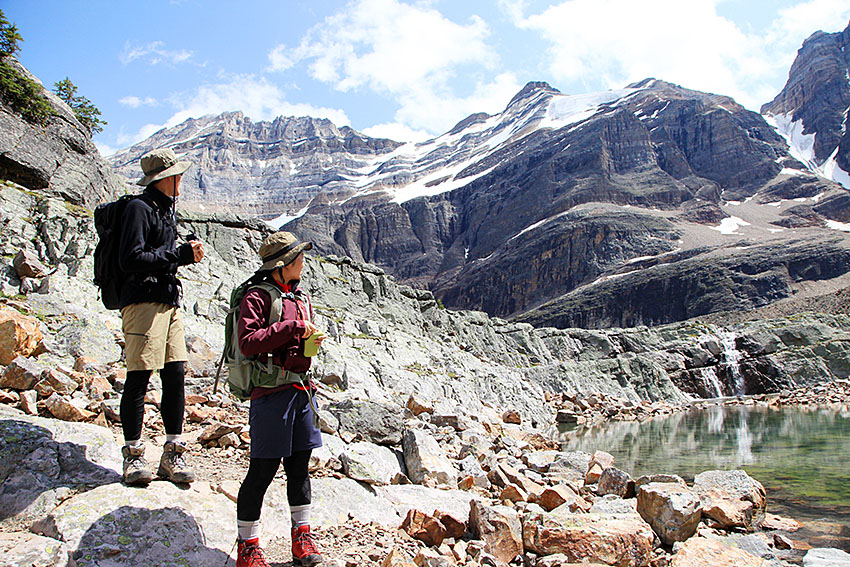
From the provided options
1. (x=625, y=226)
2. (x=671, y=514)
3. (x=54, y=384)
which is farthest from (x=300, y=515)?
(x=625, y=226)

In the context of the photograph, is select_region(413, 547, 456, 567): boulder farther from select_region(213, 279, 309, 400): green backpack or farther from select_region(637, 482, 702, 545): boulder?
select_region(637, 482, 702, 545): boulder

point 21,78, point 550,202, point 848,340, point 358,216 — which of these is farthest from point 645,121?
point 21,78

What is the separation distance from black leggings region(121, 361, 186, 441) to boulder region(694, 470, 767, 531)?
6.43 m

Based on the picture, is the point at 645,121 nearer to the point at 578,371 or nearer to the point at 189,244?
the point at 578,371

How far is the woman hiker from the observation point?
3381 millimetres

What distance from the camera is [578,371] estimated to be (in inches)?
1443

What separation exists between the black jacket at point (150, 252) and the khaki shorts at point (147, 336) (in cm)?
7

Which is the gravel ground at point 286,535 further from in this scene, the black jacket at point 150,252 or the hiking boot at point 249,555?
the black jacket at point 150,252

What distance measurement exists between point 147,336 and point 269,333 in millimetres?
1190

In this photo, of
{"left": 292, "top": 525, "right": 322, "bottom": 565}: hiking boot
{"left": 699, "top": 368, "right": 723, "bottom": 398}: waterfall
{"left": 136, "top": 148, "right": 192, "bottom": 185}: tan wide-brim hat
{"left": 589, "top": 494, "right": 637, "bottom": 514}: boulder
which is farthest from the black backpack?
{"left": 699, "top": 368, "right": 723, "bottom": 398}: waterfall

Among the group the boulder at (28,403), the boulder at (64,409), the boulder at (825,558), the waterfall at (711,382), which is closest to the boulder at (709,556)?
the boulder at (825,558)

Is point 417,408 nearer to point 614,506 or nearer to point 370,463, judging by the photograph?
point 370,463

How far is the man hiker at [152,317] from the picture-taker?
3.80 m

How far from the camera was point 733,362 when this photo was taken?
148 feet
